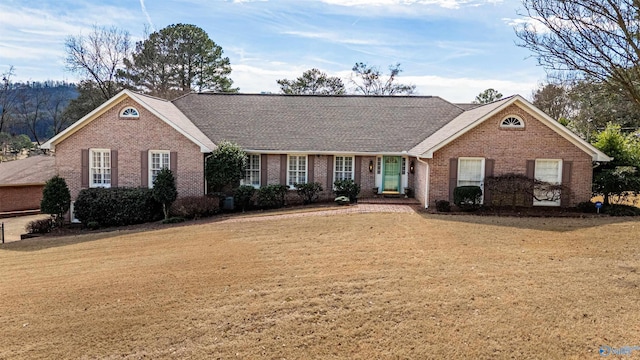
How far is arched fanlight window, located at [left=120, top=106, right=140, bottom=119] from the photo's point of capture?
1889cm

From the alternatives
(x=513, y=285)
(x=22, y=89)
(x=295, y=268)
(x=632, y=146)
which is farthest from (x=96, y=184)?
(x=22, y=89)

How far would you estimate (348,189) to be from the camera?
19672 millimetres

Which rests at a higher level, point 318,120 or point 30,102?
point 30,102

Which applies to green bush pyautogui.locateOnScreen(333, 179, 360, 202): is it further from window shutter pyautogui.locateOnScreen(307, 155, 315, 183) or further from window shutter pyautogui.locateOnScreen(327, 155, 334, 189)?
window shutter pyautogui.locateOnScreen(307, 155, 315, 183)

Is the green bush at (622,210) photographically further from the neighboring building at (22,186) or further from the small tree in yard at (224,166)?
the neighboring building at (22,186)

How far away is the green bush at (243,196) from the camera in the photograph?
19.2 m

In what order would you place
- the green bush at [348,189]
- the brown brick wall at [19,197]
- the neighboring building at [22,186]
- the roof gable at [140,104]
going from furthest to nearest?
the neighboring building at [22,186]
the brown brick wall at [19,197]
the green bush at [348,189]
the roof gable at [140,104]

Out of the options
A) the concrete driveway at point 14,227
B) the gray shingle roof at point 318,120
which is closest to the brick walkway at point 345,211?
the gray shingle roof at point 318,120

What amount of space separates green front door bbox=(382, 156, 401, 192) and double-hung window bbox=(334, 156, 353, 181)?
1814 millimetres

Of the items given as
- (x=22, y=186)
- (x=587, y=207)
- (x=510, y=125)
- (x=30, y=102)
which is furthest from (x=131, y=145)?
(x=30, y=102)

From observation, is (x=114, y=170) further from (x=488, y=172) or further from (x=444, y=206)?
(x=488, y=172)

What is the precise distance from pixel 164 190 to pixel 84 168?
4804mm

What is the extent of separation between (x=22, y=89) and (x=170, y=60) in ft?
105

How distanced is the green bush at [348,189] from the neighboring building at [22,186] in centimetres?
1709
